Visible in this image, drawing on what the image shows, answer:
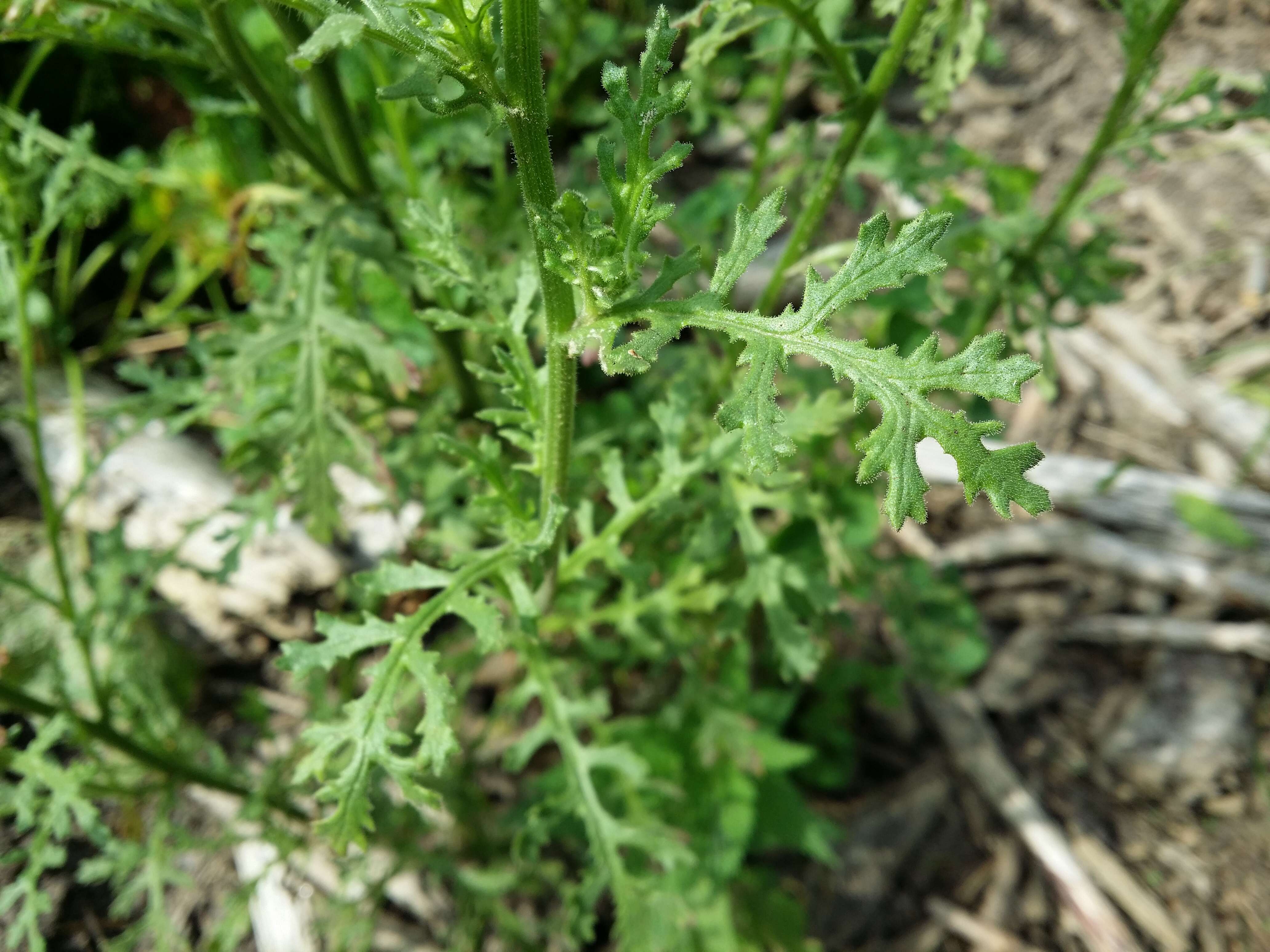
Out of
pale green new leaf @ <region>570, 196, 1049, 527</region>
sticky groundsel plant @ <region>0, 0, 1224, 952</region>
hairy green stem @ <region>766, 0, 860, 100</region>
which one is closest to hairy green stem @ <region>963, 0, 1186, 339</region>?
sticky groundsel plant @ <region>0, 0, 1224, 952</region>

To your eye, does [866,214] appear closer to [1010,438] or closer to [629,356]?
[1010,438]

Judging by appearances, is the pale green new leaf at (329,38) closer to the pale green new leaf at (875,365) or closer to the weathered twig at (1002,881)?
the pale green new leaf at (875,365)

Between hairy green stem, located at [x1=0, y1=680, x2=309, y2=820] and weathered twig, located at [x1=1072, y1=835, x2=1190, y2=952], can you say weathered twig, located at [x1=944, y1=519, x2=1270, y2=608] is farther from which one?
hairy green stem, located at [x1=0, y1=680, x2=309, y2=820]

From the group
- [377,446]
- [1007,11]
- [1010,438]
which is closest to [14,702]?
[377,446]

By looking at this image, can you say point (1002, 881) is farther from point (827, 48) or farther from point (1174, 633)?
point (827, 48)

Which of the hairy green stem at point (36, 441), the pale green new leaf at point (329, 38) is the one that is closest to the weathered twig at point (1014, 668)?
the hairy green stem at point (36, 441)

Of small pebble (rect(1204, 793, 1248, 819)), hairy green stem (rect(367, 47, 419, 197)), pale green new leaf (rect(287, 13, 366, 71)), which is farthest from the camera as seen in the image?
small pebble (rect(1204, 793, 1248, 819))

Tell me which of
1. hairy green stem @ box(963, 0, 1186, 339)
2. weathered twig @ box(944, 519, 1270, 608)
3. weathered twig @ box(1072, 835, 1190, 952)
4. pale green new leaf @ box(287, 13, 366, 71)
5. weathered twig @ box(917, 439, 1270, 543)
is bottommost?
weathered twig @ box(1072, 835, 1190, 952)
